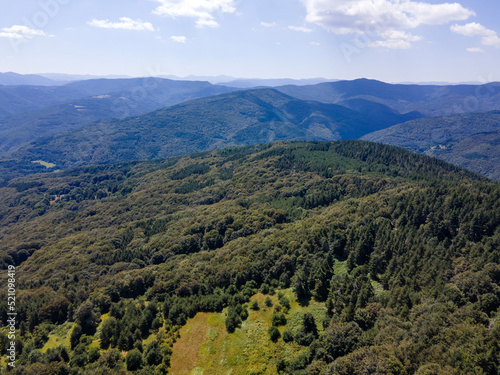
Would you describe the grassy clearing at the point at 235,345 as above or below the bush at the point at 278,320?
below

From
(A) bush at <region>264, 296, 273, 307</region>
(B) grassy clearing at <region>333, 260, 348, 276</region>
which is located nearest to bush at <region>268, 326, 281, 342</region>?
(A) bush at <region>264, 296, 273, 307</region>

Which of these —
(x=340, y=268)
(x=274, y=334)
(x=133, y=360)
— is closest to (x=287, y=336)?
(x=274, y=334)

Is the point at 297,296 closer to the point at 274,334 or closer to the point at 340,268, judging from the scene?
the point at 274,334

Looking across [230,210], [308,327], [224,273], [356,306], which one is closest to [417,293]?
[356,306]

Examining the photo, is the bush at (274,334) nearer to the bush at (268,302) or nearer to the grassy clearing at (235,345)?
the grassy clearing at (235,345)

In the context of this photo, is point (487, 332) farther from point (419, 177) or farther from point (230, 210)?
point (419, 177)

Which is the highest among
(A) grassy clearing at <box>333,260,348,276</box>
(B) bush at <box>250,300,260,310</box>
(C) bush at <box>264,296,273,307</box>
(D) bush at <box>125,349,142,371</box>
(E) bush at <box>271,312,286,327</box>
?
(A) grassy clearing at <box>333,260,348,276</box>

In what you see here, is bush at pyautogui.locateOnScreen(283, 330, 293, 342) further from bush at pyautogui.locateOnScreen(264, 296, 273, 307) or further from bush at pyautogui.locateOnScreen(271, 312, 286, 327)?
bush at pyautogui.locateOnScreen(264, 296, 273, 307)

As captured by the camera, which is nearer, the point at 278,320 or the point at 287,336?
the point at 287,336

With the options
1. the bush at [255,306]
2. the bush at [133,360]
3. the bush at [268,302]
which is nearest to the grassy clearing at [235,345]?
the bush at [268,302]
